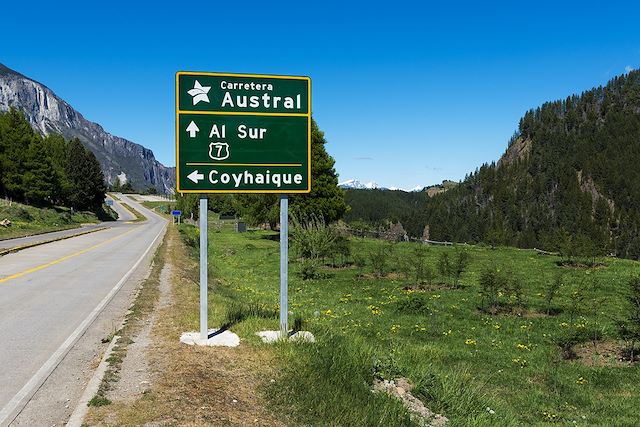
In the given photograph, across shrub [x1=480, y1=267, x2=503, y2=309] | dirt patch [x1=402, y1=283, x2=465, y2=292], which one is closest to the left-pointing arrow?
shrub [x1=480, y1=267, x2=503, y2=309]

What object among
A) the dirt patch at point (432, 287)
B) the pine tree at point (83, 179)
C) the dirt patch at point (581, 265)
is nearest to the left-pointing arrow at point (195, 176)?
the dirt patch at point (432, 287)

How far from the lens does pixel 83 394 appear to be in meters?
5.56

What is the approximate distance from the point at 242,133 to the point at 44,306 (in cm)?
711

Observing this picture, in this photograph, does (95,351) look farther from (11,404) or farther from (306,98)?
(306,98)

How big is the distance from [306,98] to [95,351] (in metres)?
5.54

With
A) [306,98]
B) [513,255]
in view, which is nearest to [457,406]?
[306,98]

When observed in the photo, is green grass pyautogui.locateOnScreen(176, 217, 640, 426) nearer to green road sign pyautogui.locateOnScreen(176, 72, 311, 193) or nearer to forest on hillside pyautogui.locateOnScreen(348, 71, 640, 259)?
green road sign pyautogui.locateOnScreen(176, 72, 311, 193)

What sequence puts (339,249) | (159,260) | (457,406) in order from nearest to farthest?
(457,406) < (159,260) < (339,249)

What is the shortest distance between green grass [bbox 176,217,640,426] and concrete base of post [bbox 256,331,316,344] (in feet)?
0.56

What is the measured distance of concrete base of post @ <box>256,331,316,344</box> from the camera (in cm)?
783

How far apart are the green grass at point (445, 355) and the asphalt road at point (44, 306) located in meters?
2.89

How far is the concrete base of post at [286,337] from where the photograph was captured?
783 cm

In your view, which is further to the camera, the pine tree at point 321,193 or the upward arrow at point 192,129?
the pine tree at point 321,193

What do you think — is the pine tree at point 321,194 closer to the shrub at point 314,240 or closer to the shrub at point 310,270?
the shrub at point 314,240
